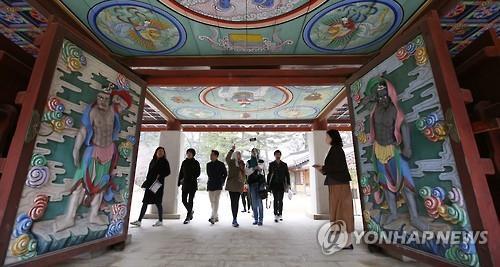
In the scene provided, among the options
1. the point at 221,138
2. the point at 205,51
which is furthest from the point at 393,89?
the point at 221,138

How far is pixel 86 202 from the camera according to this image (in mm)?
2457

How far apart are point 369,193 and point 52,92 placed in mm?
3783

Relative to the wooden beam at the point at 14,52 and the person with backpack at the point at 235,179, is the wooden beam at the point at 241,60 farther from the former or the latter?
the person with backpack at the point at 235,179

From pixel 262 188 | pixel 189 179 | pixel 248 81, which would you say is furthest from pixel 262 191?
pixel 248 81

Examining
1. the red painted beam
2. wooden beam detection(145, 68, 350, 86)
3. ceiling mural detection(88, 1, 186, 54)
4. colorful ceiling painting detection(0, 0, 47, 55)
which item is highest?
colorful ceiling painting detection(0, 0, 47, 55)

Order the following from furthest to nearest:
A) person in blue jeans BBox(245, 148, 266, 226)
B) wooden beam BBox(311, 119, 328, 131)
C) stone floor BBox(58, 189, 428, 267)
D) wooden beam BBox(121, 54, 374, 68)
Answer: wooden beam BBox(311, 119, 328, 131) < person in blue jeans BBox(245, 148, 266, 226) < wooden beam BBox(121, 54, 374, 68) < stone floor BBox(58, 189, 428, 267)

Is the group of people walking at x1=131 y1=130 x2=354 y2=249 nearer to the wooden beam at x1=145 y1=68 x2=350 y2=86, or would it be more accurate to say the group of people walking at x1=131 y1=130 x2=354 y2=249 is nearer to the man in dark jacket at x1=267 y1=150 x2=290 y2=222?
the man in dark jacket at x1=267 y1=150 x2=290 y2=222

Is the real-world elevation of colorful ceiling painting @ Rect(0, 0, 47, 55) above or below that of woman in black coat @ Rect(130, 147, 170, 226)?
above

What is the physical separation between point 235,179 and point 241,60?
249 cm

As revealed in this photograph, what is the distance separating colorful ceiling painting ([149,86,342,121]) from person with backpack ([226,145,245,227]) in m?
1.53

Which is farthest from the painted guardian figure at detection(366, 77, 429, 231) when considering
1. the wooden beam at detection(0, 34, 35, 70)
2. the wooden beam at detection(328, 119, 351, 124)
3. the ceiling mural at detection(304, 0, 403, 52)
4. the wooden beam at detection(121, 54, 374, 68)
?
the wooden beam at detection(328, 119, 351, 124)

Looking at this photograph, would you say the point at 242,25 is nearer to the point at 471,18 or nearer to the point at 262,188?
the point at 471,18

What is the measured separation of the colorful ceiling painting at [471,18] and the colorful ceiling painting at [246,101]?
6.84 feet

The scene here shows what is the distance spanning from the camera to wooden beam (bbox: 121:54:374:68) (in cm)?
373
